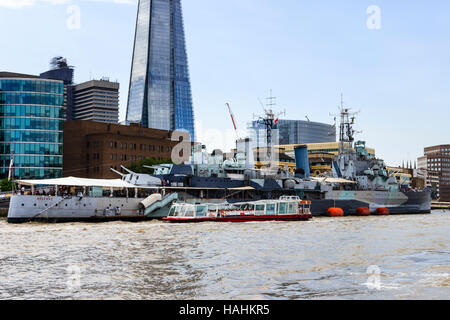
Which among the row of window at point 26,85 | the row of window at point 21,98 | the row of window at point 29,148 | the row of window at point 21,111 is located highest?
the row of window at point 26,85

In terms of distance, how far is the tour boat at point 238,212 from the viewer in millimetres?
62844

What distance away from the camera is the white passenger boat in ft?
193

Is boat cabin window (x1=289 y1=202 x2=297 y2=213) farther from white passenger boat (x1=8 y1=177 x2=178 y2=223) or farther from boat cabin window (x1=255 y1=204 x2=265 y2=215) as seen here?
white passenger boat (x1=8 y1=177 x2=178 y2=223)

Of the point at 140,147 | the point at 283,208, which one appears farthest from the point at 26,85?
the point at 283,208

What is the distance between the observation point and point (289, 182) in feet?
284

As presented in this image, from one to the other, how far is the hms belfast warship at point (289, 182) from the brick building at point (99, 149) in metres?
49.0

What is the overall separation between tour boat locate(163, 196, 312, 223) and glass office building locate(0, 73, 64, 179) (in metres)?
64.2

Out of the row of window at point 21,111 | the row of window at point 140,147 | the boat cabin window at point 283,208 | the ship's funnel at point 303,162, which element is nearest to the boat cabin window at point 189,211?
the boat cabin window at point 283,208

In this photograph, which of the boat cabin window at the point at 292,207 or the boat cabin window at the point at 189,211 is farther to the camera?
the boat cabin window at the point at 292,207

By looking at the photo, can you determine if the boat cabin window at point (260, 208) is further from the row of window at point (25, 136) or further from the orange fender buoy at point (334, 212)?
the row of window at point (25, 136)

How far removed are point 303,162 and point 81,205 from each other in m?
48.1

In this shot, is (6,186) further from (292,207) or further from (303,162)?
(292,207)
